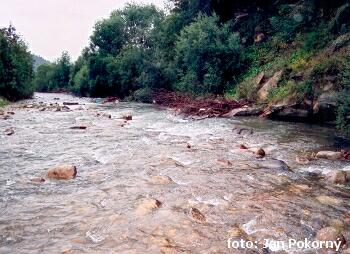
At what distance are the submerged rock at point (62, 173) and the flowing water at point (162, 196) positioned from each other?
0.24m

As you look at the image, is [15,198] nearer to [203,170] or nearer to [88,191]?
[88,191]

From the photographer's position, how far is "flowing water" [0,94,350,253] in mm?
4012

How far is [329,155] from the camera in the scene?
7969 mm

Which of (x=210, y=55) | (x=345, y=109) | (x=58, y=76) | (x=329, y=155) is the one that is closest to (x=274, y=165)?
(x=329, y=155)

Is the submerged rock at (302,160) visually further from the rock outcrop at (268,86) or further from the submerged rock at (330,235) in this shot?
the rock outcrop at (268,86)

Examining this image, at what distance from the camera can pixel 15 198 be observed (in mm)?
5285

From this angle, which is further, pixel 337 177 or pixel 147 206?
pixel 337 177

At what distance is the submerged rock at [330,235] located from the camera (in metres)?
3.92

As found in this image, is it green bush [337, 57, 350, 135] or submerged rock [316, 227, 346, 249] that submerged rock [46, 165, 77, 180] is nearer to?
submerged rock [316, 227, 346, 249]

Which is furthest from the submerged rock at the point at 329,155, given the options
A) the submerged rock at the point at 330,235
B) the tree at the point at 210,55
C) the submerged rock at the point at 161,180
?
the tree at the point at 210,55

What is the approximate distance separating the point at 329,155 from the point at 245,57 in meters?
16.6

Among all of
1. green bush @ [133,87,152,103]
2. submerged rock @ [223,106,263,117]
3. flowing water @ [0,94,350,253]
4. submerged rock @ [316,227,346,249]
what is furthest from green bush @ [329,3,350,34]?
green bush @ [133,87,152,103]

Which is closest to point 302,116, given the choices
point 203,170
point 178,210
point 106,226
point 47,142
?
point 203,170

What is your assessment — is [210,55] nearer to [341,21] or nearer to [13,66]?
[341,21]
